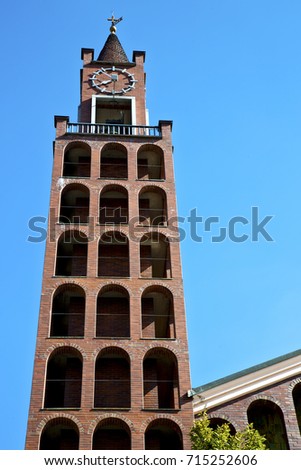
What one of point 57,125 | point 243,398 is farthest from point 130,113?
point 243,398

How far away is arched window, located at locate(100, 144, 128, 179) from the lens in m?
36.9

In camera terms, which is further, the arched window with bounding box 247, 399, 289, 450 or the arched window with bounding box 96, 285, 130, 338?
the arched window with bounding box 96, 285, 130, 338

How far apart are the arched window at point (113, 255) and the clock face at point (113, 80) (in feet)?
42.2

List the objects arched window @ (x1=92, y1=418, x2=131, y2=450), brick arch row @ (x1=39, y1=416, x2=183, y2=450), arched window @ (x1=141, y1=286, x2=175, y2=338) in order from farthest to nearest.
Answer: arched window @ (x1=141, y1=286, x2=175, y2=338) → arched window @ (x1=92, y1=418, x2=131, y2=450) → brick arch row @ (x1=39, y1=416, x2=183, y2=450)

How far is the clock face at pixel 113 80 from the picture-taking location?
42.7 m

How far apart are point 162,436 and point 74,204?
534 inches

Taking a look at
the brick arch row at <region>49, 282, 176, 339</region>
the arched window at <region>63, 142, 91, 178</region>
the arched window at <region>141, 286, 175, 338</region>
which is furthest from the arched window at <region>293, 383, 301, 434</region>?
the arched window at <region>63, 142, 91, 178</region>

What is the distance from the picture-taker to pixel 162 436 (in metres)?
28.0

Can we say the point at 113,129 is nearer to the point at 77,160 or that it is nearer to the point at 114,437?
the point at 77,160

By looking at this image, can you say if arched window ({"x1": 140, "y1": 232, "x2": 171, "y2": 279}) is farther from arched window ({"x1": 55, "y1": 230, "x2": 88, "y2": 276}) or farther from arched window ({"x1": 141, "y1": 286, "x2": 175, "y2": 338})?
arched window ({"x1": 55, "y1": 230, "x2": 88, "y2": 276})

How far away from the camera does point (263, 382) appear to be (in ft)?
90.6

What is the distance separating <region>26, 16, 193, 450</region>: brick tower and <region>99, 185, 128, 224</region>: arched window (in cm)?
6

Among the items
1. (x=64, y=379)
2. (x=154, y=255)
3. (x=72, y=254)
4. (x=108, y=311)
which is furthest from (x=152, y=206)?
(x=64, y=379)
